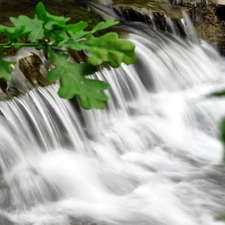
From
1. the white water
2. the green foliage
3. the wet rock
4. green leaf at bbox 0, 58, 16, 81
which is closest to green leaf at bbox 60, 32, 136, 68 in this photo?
the green foliage

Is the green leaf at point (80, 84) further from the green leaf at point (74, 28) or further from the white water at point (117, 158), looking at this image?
the white water at point (117, 158)

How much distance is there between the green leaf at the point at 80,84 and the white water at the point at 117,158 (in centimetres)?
359

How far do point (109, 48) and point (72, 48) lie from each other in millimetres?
67

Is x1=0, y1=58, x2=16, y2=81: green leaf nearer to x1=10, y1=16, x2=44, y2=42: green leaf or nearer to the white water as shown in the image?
x1=10, y1=16, x2=44, y2=42: green leaf

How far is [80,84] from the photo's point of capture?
862mm

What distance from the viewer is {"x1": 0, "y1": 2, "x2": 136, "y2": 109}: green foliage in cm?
86

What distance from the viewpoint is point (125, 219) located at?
4711mm

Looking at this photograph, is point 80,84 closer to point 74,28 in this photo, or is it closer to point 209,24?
point 74,28

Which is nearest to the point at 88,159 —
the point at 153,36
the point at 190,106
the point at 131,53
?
the point at 190,106

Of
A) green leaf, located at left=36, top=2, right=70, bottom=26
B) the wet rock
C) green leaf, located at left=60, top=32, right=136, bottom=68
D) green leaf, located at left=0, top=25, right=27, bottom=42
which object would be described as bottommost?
green leaf, located at left=60, top=32, right=136, bottom=68

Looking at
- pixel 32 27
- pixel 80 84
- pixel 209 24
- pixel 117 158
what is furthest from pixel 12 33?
pixel 209 24

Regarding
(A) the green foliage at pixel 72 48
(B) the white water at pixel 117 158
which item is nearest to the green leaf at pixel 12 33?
(A) the green foliage at pixel 72 48

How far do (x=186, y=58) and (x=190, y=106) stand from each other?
1253 millimetres

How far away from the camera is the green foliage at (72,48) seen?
2.83ft
